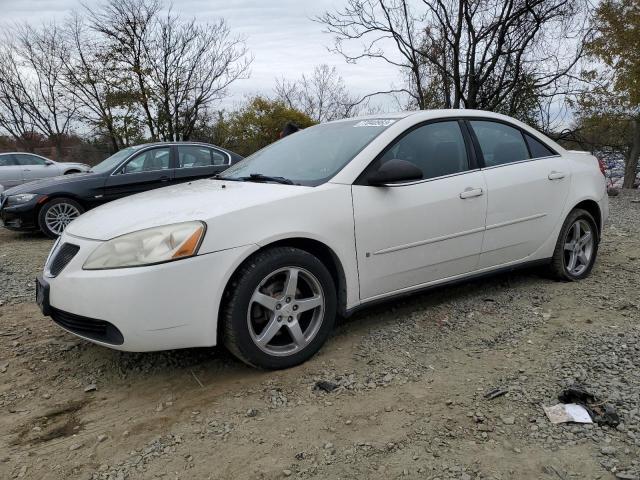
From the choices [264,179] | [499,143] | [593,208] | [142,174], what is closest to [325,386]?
[264,179]

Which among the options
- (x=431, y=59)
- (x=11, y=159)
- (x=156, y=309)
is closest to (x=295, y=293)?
(x=156, y=309)

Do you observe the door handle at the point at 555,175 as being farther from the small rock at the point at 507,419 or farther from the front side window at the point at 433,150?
the small rock at the point at 507,419

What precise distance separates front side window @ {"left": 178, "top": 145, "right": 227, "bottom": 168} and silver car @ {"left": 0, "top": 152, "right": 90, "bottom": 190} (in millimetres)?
6954

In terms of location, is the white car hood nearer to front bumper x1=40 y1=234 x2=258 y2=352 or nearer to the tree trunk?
front bumper x1=40 y1=234 x2=258 y2=352

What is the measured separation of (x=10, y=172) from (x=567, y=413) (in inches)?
610

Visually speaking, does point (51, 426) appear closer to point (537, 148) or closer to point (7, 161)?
point (537, 148)

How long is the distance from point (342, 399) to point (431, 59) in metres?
13.5

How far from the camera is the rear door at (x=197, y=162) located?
27.6ft

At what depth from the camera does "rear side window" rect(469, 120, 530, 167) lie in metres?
3.89

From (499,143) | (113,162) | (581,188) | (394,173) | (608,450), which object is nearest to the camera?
(608,450)

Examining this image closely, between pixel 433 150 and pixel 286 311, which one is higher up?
pixel 433 150

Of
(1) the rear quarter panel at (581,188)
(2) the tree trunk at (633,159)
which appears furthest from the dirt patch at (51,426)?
(2) the tree trunk at (633,159)

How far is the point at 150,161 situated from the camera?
27.1 ft

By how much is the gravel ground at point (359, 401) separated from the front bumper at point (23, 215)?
445 cm
